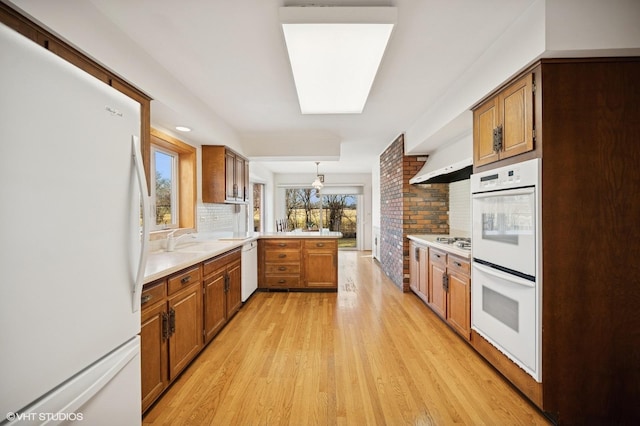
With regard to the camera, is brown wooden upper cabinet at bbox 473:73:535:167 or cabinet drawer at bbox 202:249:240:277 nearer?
brown wooden upper cabinet at bbox 473:73:535:167

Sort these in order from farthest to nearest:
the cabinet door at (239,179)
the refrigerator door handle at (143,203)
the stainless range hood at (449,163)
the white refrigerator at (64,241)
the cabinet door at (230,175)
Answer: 1. the cabinet door at (239,179)
2. the cabinet door at (230,175)
3. the stainless range hood at (449,163)
4. the refrigerator door handle at (143,203)
5. the white refrigerator at (64,241)

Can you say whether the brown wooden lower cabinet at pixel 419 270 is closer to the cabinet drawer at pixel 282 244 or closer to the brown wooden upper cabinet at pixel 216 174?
the cabinet drawer at pixel 282 244

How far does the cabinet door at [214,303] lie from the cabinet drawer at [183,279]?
0.70 feet

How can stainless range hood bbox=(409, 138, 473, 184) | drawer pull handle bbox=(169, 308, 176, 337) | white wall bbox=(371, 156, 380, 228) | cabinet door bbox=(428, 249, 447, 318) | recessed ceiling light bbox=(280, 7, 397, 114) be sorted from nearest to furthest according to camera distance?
recessed ceiling light bbox=(280, 7, 397, 114)
drawer pull handle bbox=(169, 308, 176, 337)
stainless range hood bbox=(409, 138, 473, 184)
cabinet door bbox=(428, 249, 447, 318)
white wall bbox=(371, 156, 380, 228)

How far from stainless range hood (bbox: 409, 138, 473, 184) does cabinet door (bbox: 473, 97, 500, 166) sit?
339 mm

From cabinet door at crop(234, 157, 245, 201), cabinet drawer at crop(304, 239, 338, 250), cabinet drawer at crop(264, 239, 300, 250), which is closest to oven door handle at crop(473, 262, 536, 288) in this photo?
cabinet drawer at crop(304, 239, 338, 250)

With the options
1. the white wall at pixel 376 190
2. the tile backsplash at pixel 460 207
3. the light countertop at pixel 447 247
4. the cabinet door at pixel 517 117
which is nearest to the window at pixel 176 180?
the light countertop at pixel 447 247

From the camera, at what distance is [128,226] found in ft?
3.44

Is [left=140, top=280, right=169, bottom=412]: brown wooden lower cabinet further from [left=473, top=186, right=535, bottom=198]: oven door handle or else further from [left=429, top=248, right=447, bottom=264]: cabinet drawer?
[left=429, top=248, right=447, bottom=264]: cabinet drawer

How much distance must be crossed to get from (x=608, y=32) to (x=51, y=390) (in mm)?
2893

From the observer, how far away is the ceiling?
1580 mm

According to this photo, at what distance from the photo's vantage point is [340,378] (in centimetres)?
203

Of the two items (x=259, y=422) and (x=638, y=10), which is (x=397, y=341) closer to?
(x=259, y=422)

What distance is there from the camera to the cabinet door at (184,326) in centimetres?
188
